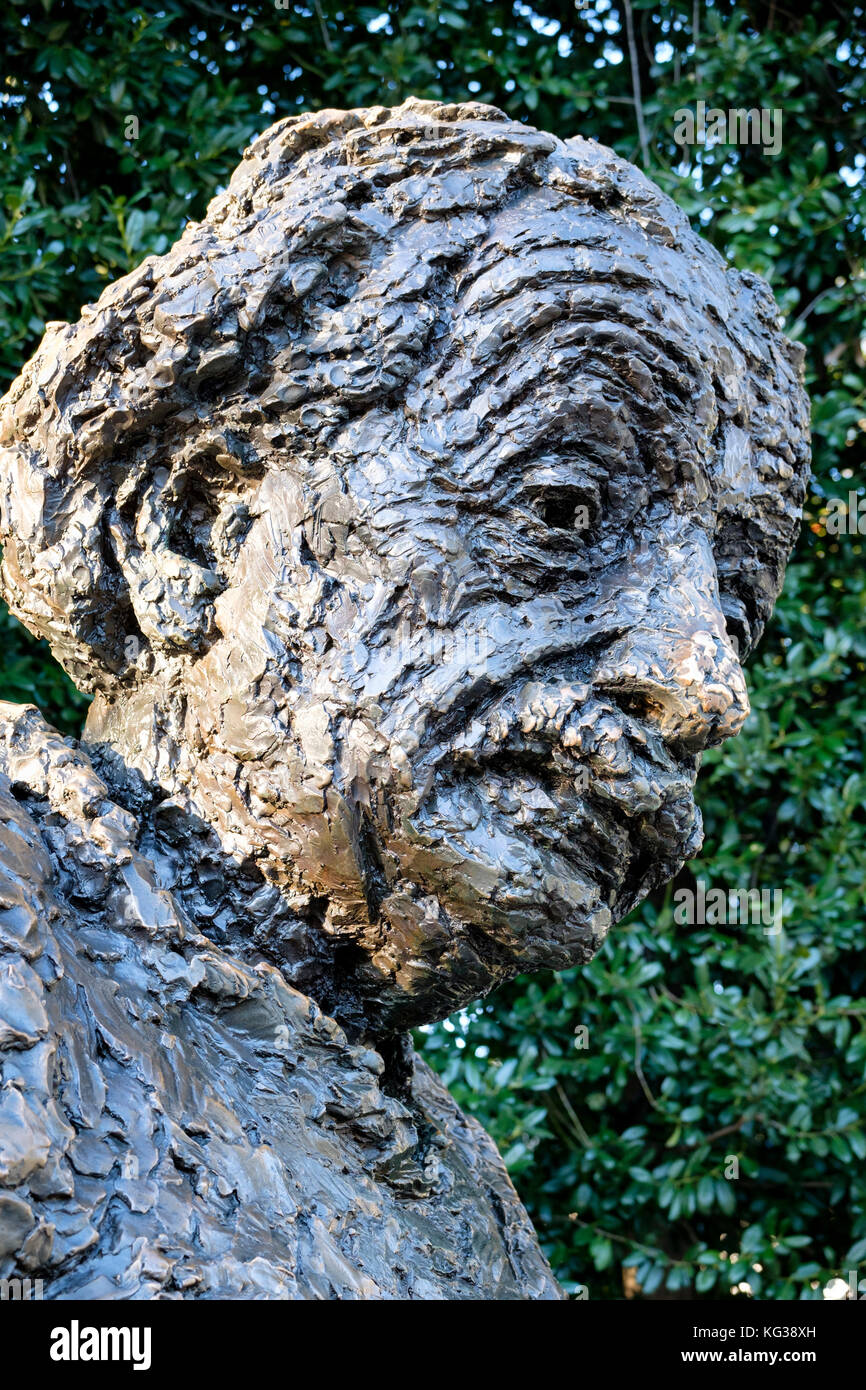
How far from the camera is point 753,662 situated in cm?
393

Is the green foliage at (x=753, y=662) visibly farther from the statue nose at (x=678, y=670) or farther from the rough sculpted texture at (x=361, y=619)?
the statue nose at (x=678, y=670)

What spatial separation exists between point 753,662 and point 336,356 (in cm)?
263

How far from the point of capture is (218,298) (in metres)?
1.51

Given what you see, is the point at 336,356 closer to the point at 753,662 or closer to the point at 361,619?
the point at 361,619

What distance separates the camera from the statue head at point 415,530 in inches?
58.2

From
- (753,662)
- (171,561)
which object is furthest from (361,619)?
(753,662)

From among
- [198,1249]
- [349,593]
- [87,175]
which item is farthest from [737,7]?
[198,1249]

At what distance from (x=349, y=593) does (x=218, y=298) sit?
0.36m

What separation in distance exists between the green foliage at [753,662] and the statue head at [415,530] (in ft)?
6.19

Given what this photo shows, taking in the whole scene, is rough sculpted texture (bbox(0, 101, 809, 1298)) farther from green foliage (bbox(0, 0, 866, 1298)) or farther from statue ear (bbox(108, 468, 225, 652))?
green foliage (bbox(0, 0, 866, 1298))

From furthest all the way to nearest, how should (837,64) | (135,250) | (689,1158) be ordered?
(837,64), (689,1158), (135,250)

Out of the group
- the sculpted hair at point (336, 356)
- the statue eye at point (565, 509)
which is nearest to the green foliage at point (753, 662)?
the sculpted hair at point (336, 356)

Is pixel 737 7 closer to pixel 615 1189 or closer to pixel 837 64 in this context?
pixel 837 64

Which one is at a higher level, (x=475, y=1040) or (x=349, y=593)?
(x=349, y=593)
